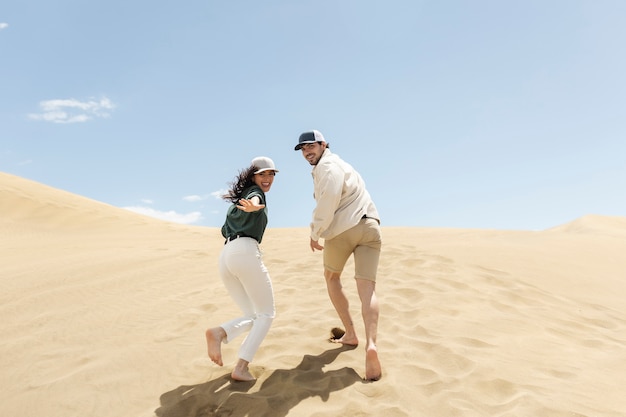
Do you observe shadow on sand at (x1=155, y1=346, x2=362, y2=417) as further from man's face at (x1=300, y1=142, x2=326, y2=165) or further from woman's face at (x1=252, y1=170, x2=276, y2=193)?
man's face at (x1=300, y1=142, x2=326, y2=165)

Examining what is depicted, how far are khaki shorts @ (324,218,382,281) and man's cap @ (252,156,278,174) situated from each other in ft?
2.83

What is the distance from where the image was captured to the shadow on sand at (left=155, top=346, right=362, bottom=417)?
3.31m

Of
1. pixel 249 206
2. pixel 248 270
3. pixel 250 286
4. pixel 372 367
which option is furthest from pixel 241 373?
pixel 249 206

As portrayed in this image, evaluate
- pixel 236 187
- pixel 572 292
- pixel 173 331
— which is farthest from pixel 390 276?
pixel 236 187

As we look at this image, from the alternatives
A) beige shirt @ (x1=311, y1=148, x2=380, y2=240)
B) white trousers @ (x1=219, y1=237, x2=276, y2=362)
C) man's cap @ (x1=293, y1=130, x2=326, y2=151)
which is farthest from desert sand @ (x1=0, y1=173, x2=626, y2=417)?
man's cap @ (x1=293, y1=130, x2=326, y2=151)

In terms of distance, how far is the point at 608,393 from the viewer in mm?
3422

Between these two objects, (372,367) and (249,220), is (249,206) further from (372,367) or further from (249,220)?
(372,367)

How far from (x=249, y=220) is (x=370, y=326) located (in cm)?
133

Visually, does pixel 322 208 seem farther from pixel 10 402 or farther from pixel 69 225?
pixel 69 225

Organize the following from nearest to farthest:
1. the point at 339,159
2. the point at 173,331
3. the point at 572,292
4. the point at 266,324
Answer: the point at 266,324 → the point at 339,159 → the point at 173,331 → the point at 572,292

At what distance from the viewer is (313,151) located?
3939 millimetres

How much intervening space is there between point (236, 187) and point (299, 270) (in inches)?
159

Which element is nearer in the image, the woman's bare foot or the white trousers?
the white trousers

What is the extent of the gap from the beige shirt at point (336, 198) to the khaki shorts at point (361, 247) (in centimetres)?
7
